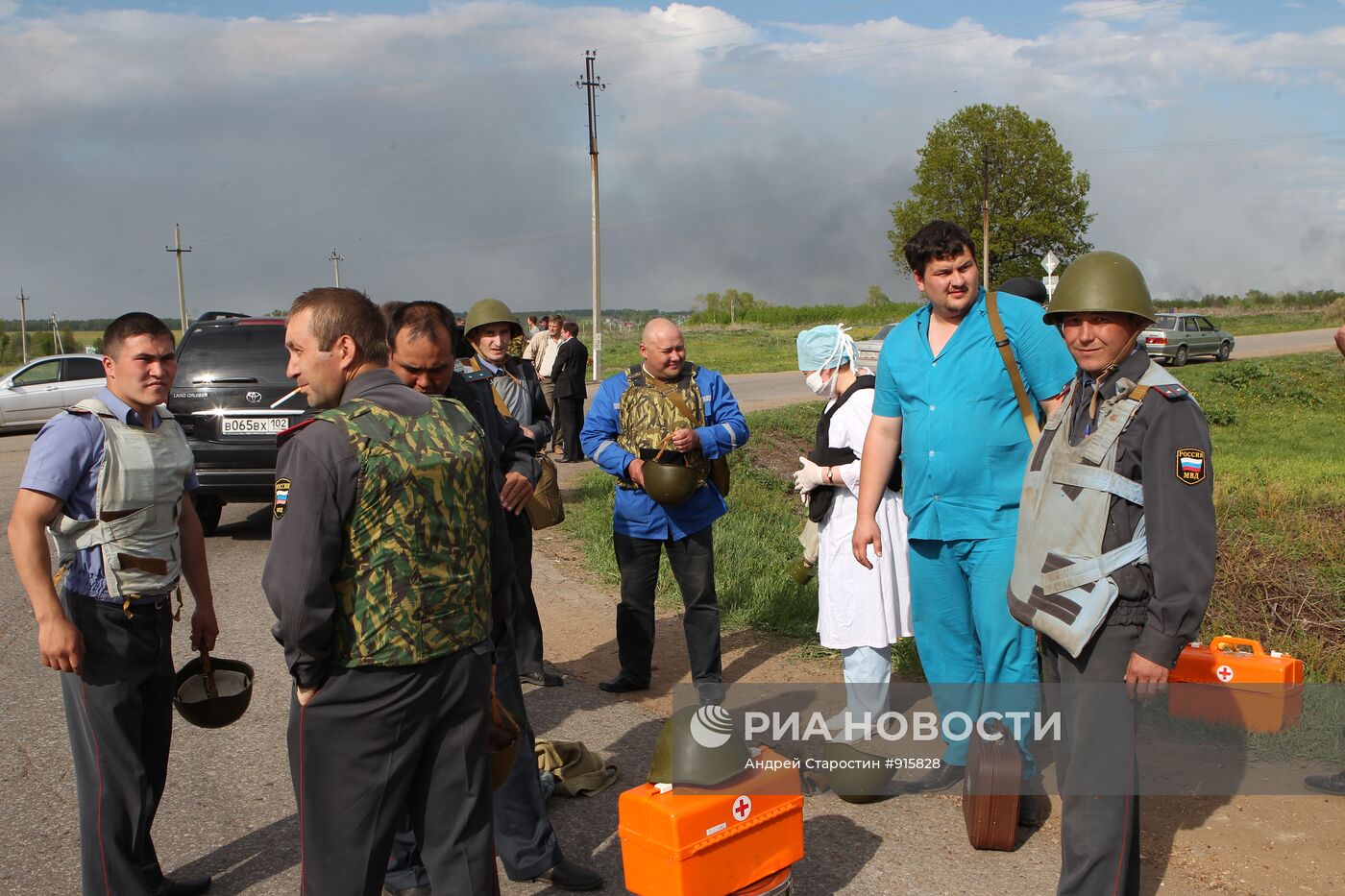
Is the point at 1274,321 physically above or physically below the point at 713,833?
above

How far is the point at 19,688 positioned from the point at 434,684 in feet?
15.7

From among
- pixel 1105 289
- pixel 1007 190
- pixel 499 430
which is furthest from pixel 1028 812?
pixel 1007 190

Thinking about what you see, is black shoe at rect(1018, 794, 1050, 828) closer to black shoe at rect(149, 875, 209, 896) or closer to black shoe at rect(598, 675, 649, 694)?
black shoe at rect(598, 675, 649, 694)

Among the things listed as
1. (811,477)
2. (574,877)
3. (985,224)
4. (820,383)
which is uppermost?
(985,224)

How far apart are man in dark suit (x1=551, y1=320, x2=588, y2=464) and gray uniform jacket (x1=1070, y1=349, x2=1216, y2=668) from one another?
11913mm

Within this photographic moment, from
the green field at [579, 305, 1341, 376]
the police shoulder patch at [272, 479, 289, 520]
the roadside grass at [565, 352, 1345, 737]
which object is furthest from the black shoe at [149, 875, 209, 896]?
the green field at [579, 305, 1341, 376]

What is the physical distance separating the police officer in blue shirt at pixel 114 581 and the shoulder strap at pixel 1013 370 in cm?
309

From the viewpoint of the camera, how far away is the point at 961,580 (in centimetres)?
454

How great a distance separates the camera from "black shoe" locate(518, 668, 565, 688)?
20.9 ft

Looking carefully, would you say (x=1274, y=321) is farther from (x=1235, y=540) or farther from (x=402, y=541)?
(x=402, y=541)

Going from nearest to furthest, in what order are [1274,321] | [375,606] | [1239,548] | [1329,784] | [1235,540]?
1. [375,606]
2. [1329,784]
3. [1239,548]
4. [1235,540]
5. [1274,321]

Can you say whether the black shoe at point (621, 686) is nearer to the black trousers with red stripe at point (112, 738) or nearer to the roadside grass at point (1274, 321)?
the black trousers with red stripe at point (112, 738)

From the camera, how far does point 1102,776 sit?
333 cm

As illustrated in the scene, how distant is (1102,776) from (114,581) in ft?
10.7
